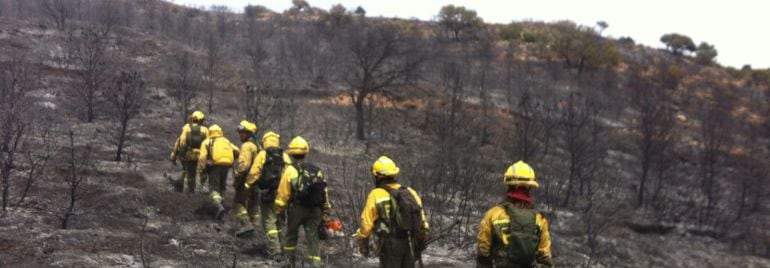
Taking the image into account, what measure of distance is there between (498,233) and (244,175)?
431 cm

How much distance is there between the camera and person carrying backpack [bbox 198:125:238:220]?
27.8 ft

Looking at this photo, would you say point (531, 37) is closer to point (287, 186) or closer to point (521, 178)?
point (287, 186)

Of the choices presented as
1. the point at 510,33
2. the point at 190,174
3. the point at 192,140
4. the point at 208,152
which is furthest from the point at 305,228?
the point at 510,33

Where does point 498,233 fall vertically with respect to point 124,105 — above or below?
below

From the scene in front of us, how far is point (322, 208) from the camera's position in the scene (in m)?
6.47

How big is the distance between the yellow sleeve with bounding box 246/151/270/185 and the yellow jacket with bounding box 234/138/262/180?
447 millimetres

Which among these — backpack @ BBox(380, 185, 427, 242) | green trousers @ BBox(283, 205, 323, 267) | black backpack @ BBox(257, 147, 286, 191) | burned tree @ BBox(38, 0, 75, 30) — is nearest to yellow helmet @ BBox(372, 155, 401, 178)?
backpack @ BBox(380, 185, 427, 242)

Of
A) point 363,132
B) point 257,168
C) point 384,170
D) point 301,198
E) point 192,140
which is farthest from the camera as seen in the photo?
point 363,132

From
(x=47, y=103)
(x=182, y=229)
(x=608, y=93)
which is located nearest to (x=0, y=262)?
(x=182, y=229)

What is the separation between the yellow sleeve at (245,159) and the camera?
7536 mm

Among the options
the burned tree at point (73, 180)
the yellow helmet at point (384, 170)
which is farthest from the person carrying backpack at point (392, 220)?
the burned tree at point (73, 180)

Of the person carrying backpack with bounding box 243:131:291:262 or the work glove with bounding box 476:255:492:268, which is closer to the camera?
the work glove with bounding box 476:255:492:268

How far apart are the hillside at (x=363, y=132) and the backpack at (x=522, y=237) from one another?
219cm

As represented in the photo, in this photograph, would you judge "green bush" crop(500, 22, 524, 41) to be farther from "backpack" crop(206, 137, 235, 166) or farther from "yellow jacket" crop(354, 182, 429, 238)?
"yellow jacket" crop(354, 182, 429, 238)
